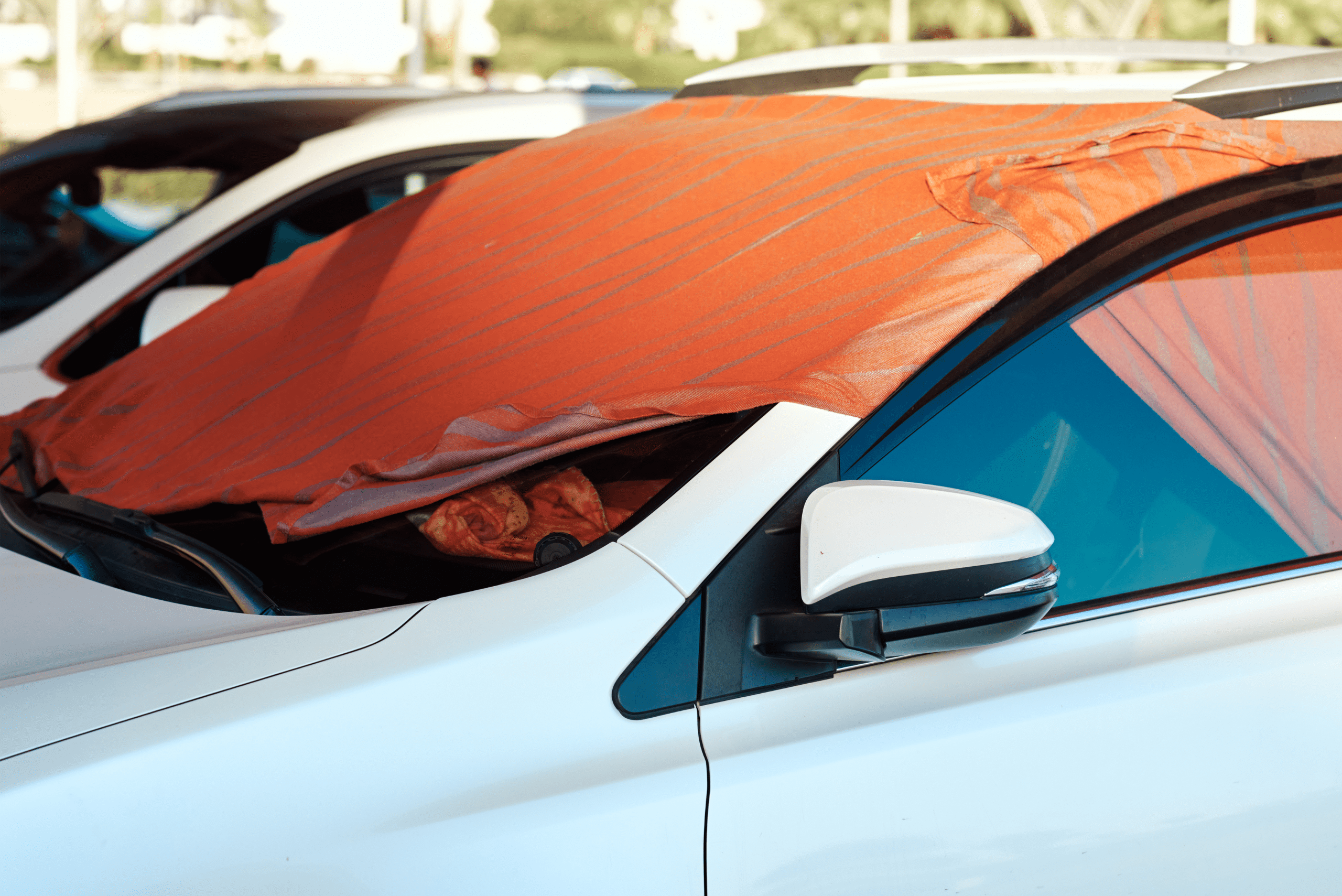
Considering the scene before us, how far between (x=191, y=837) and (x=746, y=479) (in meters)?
0.65

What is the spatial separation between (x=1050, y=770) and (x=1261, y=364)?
2.12 feet

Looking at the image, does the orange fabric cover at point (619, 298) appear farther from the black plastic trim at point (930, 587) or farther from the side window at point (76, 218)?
the side window at point (76, 218)

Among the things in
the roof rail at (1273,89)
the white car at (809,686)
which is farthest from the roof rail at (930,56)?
the white car at (809,686)

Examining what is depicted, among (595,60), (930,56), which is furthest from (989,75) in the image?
(595,60)

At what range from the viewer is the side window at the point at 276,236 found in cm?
317

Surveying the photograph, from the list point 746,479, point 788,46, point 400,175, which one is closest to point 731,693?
point 746,479

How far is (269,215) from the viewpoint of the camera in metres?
3.28

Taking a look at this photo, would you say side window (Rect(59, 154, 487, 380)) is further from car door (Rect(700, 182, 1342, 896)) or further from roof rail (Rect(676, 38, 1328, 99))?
car door (Rect(700, 182, 1342, 896))

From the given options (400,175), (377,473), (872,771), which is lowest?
(872,771)

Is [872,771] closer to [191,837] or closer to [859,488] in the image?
[859,488]

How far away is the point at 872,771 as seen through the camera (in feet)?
4.09

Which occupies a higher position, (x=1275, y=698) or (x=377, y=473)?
(x=377, y=473)

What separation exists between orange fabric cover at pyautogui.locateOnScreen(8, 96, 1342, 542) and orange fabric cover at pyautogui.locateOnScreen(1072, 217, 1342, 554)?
13 centimetres

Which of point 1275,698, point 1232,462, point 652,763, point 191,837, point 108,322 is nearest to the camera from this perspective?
point 191,837
